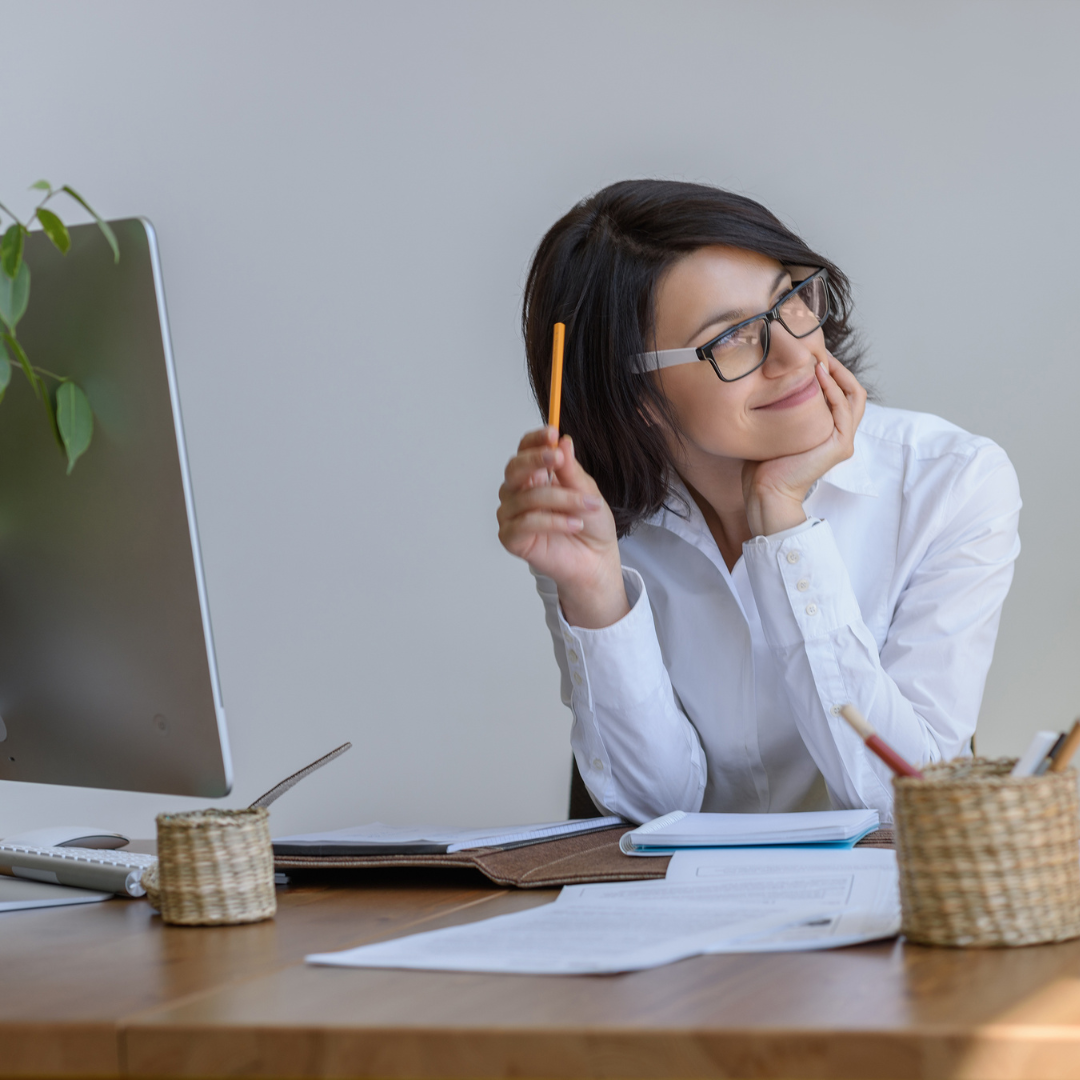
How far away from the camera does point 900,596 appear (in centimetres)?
137

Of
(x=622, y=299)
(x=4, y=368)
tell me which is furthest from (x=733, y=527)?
(x=4, y=368)

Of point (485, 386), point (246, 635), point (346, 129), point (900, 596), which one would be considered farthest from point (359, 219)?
point (900, 596)

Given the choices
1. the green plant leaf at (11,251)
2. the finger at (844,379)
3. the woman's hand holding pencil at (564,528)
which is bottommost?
the woman's hand holding pencil at (564,528)

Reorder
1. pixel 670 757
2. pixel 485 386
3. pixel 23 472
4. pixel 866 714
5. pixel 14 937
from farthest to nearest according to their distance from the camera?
pixel 485 386
pixel 670 757
pixel 866 714
pixel 23 472
pixel 14 937

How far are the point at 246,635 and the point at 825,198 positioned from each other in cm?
167

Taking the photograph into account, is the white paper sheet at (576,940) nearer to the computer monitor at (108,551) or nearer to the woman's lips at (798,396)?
the computer monitor at (108,551)

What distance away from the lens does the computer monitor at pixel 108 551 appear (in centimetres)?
85

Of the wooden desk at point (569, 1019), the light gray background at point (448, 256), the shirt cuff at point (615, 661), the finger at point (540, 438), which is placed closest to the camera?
the wooden desk at point (569, 1019)

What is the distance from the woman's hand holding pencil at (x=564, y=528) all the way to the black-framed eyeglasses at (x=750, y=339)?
228 millimetres

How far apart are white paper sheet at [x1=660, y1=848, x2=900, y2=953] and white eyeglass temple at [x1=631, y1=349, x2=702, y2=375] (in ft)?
2.17

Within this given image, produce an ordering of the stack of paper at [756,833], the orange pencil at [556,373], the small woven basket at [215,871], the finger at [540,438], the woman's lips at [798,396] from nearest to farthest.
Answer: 1. the small woven basket at [215,871]
2. the stack of paper at [756,833]
3. the orange pencil at [556,373]
4. the finger at [540,438]
5. the woman's lips at [798,396]

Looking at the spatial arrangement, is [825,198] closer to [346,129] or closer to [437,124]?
[437,124]

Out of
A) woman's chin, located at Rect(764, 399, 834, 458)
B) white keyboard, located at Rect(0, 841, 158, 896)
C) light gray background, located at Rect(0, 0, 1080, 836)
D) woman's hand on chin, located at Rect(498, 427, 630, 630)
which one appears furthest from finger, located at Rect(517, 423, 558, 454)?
light gray background, located at Rect(0, 0, 1080, 836)

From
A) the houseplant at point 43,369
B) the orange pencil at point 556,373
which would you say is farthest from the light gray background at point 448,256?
the houseplant at point 43,369
